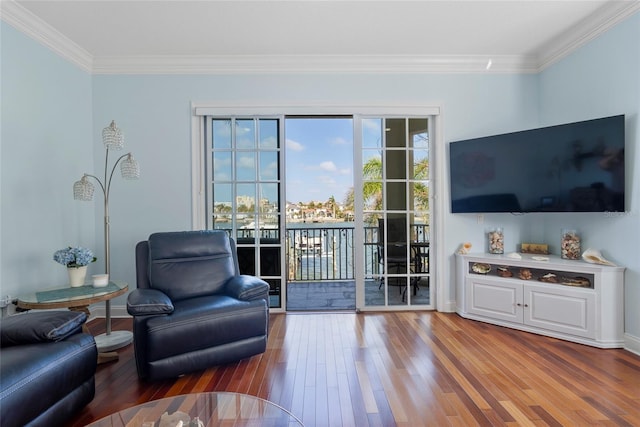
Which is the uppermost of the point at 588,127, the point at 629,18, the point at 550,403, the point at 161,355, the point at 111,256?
the point at 629,18

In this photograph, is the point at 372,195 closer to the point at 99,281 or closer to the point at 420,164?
the point at 420,164

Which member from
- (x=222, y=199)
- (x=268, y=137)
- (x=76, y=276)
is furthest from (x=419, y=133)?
(x=76, y=276)

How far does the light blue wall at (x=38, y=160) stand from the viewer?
2.54 metres

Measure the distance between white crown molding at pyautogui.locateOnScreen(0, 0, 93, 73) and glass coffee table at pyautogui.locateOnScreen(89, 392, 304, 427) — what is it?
3168 mm

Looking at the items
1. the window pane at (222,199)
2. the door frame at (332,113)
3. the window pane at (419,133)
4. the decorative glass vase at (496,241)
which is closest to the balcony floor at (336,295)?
the door frame at (332,113)

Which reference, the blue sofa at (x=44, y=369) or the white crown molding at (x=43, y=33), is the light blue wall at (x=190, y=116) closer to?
the white crown molding at (x=43, y=33)

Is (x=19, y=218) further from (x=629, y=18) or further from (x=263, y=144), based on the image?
(x=629, y=18)

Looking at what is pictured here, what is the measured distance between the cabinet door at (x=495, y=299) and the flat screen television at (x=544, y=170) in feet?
2.47

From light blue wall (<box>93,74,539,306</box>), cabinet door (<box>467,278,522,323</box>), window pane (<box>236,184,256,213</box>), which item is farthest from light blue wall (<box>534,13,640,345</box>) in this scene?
window pane (<box>236,184,256,213</box>)

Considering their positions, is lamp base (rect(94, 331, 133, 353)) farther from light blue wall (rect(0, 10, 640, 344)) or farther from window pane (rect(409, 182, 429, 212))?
window pane (rect(409, 182, 429, 212))

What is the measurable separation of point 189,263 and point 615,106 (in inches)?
153

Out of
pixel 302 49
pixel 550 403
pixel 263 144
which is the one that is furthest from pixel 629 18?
pixel 263 144

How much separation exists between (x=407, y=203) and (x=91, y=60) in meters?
3.78

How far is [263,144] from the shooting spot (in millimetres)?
3619
